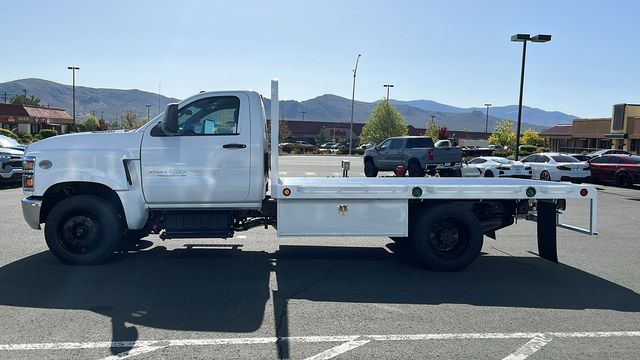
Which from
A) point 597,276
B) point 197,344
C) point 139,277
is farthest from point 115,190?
point 597,276

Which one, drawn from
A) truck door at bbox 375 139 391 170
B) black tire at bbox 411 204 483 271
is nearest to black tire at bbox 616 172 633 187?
truck door at bbox 375 139 391 170

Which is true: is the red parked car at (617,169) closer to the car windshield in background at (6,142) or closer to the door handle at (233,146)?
the door handle at (233,146)

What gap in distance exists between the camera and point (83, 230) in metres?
7.32

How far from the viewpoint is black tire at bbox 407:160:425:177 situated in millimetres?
23625

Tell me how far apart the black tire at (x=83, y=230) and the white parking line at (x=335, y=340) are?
8.82ft

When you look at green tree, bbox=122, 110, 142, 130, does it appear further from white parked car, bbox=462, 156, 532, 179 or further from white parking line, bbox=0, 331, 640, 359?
white parking line, bbox=0, 331, 640, 359

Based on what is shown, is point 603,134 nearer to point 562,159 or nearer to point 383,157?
point 562,159

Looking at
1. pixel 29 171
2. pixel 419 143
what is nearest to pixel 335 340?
pixel 29 171

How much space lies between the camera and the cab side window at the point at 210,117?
23.9 ft

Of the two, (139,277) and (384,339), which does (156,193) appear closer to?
(139,277)

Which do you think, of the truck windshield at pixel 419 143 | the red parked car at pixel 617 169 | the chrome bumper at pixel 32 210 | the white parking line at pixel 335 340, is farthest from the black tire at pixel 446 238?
the red parked car at pixel 617 169

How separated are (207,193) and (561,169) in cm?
2150

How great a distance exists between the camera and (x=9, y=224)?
10656 millimetres

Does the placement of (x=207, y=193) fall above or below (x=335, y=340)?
above
